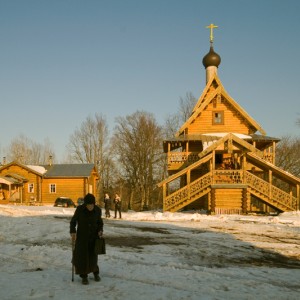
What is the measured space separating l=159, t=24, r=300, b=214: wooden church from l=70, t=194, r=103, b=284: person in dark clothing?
17504 mm

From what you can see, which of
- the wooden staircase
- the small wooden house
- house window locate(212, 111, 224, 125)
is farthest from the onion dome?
the small wooden house

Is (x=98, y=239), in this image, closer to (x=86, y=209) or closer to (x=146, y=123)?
(x=86, y=209)

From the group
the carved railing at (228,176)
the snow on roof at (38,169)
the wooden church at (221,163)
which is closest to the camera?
the wooden church at (221,163)

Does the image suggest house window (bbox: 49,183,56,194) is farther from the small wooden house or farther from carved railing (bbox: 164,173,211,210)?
carved railing (bbox: 164,173,211,210)

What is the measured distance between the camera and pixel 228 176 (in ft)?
82.4

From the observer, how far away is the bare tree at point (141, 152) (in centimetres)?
4891

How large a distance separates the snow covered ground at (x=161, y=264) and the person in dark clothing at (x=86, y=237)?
29 centimetres

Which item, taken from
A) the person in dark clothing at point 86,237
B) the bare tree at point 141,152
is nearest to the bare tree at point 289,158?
the bare tree at point 141,152

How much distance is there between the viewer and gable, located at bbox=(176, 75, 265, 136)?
3069cm

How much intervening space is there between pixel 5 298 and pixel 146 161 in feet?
142

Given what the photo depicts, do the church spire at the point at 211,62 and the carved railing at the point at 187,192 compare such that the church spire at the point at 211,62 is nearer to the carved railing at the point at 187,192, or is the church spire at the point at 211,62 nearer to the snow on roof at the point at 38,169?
the carved railing at the point at 187,192

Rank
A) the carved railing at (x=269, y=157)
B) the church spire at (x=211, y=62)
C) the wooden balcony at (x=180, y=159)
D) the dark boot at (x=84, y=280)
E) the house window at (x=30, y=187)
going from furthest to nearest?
the house window at (x=30, y=187) → the church spire at (x=211, y=62) → the wooden balcony at (x=180, y=159) → the carved railing at (x=269, y=157) → the dark boot at (x=84, y=280)

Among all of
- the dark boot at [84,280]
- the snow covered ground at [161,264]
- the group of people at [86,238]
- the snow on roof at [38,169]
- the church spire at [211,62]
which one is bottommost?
the snow covered ground at [161,264]

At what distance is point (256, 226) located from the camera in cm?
1719
